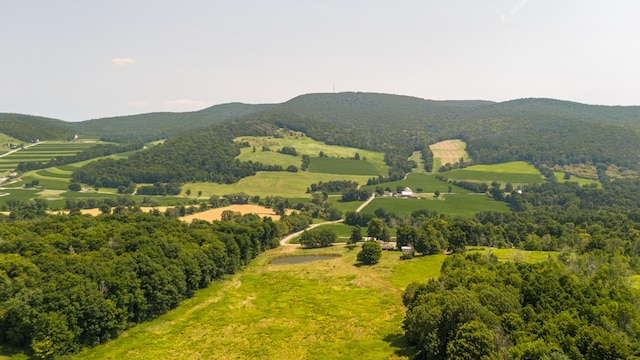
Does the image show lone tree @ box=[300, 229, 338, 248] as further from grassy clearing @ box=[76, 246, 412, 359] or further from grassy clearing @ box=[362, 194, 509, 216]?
grassy clearing @ box=[362, 194, 509, 216]

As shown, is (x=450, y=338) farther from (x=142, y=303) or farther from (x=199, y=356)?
(x=142, y=303)

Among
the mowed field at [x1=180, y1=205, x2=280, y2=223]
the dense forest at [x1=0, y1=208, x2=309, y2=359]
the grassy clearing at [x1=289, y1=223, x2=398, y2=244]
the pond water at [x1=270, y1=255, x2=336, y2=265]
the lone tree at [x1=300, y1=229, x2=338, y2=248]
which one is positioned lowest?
the pond water at [x1=270, y1=255, x2=336, y2=265]

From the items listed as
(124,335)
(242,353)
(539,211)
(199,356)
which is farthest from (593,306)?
(539,211)

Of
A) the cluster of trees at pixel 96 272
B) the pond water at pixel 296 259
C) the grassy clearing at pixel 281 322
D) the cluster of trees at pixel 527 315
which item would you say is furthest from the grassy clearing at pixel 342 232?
the cluster of trees at pixel 527 315

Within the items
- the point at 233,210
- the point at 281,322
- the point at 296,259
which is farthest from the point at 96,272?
the point at 233,210

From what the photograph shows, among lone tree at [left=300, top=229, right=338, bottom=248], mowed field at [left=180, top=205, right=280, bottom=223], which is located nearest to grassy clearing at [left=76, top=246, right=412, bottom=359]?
lone tree at [left=300, top=229, right=338, bottom=248]

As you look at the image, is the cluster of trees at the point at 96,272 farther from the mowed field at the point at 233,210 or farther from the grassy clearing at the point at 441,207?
the grassy clearing at the point at 441,207
